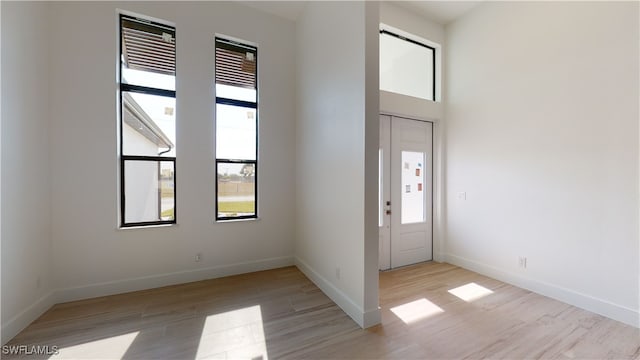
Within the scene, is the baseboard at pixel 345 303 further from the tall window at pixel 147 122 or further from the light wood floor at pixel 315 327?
the tall window at pixel 147 122

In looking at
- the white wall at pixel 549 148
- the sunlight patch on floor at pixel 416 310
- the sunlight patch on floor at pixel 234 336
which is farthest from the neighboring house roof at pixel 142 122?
the white wall at pixel 549 148

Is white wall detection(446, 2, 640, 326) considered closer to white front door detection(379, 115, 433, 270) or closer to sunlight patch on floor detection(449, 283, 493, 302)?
white front door detection(379, 115, 433, 270)

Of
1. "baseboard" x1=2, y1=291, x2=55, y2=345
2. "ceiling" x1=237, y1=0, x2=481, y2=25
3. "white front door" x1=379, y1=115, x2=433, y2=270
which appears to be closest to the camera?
"baseboard" x1=2, y1=291, x2=55, y2=345

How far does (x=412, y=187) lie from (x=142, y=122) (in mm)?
4104

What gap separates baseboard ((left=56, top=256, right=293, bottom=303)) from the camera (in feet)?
9.34

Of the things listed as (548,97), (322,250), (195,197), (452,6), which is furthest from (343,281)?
(452,6)

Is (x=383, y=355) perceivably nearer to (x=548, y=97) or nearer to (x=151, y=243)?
(x=151, y=243)

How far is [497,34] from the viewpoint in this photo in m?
3.49

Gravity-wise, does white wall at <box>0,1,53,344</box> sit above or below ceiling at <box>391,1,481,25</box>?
below

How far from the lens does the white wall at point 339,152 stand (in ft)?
7.79

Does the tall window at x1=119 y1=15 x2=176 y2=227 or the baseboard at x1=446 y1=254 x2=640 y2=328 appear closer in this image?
the baseboard at x1=446 y1=254 x2=640 y2=328

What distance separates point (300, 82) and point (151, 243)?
10.2 ft

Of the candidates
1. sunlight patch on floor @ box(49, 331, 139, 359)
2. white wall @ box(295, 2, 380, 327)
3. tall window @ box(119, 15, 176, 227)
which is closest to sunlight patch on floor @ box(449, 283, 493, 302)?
white wall @ box(295, 2, 380, 327)

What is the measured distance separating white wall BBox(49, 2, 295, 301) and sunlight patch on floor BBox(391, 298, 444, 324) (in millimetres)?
1946
